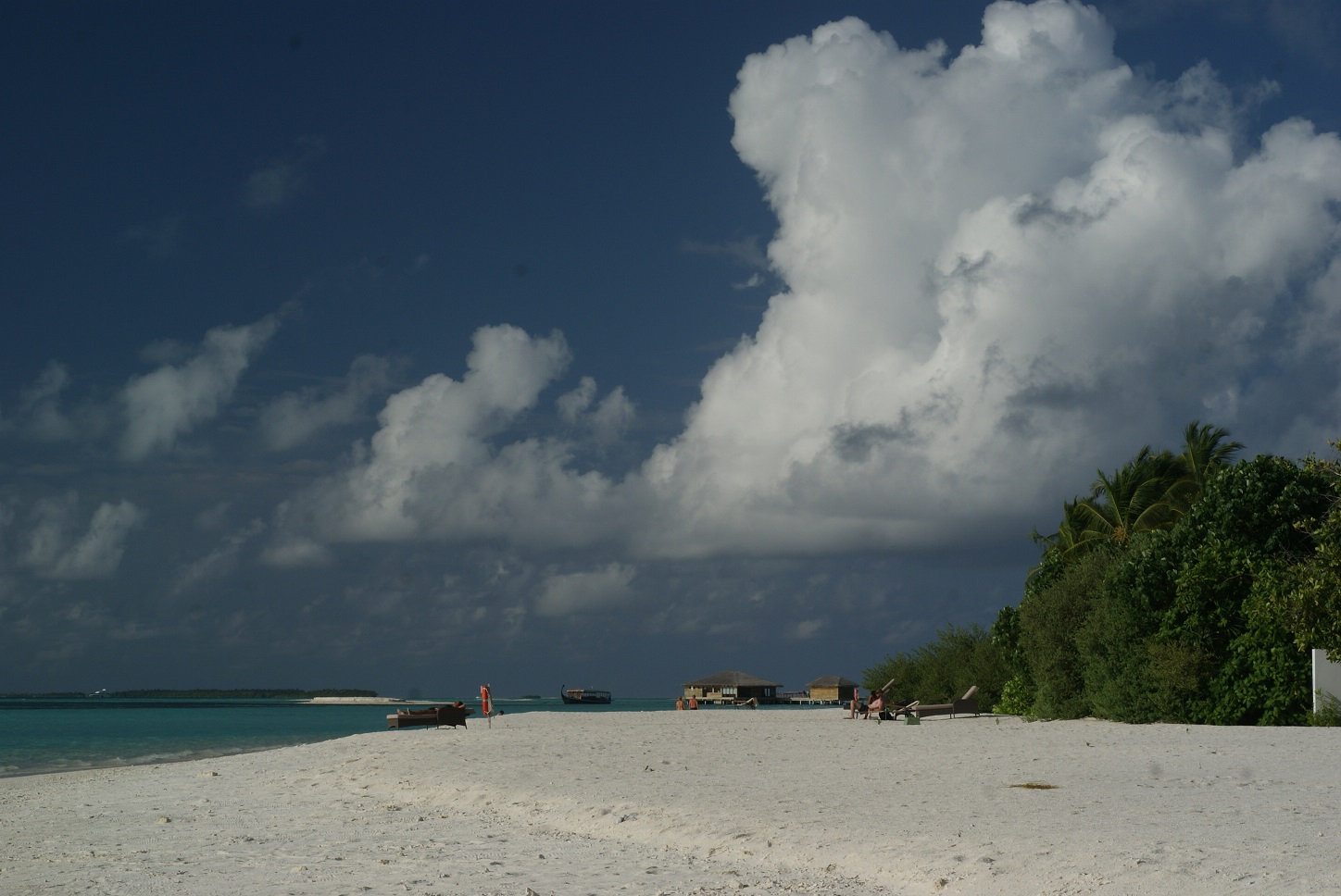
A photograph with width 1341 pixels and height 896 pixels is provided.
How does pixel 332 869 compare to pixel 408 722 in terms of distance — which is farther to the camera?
pixel 408 722

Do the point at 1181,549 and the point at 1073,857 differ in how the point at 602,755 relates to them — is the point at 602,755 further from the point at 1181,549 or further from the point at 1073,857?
the point at 1181,549

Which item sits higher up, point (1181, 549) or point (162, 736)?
point (1181, 549)

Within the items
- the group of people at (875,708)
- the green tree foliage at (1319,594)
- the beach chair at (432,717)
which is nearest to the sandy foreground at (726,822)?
the green tree foliage at (1319,594)

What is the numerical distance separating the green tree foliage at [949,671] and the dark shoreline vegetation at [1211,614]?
314 inches

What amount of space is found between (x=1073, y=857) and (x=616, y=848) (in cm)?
468

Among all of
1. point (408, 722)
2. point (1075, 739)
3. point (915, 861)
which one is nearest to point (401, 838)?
point (915, 861)

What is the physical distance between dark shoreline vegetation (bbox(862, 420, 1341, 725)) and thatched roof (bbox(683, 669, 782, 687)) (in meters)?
82.5

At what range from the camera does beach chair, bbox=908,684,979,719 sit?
33562 millimetres

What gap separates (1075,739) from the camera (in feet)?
73.1

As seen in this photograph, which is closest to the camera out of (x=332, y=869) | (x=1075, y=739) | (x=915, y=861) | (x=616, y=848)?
(x=915, y=861)

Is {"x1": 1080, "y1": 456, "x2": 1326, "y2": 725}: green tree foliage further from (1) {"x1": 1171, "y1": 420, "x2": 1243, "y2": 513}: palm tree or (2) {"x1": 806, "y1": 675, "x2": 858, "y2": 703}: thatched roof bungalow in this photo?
(2) {"x1": 806, "y1": 675, "x2": 858, "y2": 703}: thatched roof bungalow

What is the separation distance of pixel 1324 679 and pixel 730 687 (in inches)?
3670

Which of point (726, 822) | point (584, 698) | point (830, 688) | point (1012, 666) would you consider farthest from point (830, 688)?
point (726, 822)

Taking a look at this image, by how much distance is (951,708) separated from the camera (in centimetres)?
3466
